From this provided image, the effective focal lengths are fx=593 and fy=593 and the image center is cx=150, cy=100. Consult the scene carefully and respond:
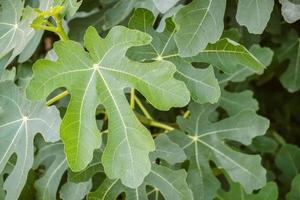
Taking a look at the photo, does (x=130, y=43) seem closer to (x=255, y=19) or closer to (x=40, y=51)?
(x=255, y=19)

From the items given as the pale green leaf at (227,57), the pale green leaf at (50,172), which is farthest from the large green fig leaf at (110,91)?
the pale green leaf at (50,172)

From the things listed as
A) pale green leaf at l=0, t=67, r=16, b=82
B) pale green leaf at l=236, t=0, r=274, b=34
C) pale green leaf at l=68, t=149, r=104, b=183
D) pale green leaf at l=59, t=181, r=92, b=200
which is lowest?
pale green leaf at l=59, t=181, r=92, b=200

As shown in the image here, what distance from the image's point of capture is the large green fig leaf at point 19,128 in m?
1.53

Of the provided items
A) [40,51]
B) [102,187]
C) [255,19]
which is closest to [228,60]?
[255,19]

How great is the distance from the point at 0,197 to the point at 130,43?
61cm

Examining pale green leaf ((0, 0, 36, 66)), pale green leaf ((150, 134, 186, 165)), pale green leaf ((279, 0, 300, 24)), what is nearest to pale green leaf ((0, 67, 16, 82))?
pale green leaf ((0, 0, 36, 66))

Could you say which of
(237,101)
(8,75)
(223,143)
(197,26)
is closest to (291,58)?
(237,101)

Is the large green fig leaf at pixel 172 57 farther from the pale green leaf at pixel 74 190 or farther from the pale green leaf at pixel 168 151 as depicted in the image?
the pale green leaf at pixel 74 190

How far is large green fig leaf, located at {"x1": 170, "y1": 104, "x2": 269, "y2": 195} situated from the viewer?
5.62 feet

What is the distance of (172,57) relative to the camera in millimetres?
1568

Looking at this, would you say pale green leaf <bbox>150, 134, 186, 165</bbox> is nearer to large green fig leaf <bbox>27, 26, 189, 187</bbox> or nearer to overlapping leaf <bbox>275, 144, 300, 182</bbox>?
large green fig leaf <bbox>27, 26, 189, 187</bbox>

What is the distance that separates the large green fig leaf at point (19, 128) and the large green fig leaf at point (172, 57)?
277 mm

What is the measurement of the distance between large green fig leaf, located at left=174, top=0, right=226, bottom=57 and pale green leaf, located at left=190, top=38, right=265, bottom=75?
61 millimetres

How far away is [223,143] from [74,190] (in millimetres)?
466
